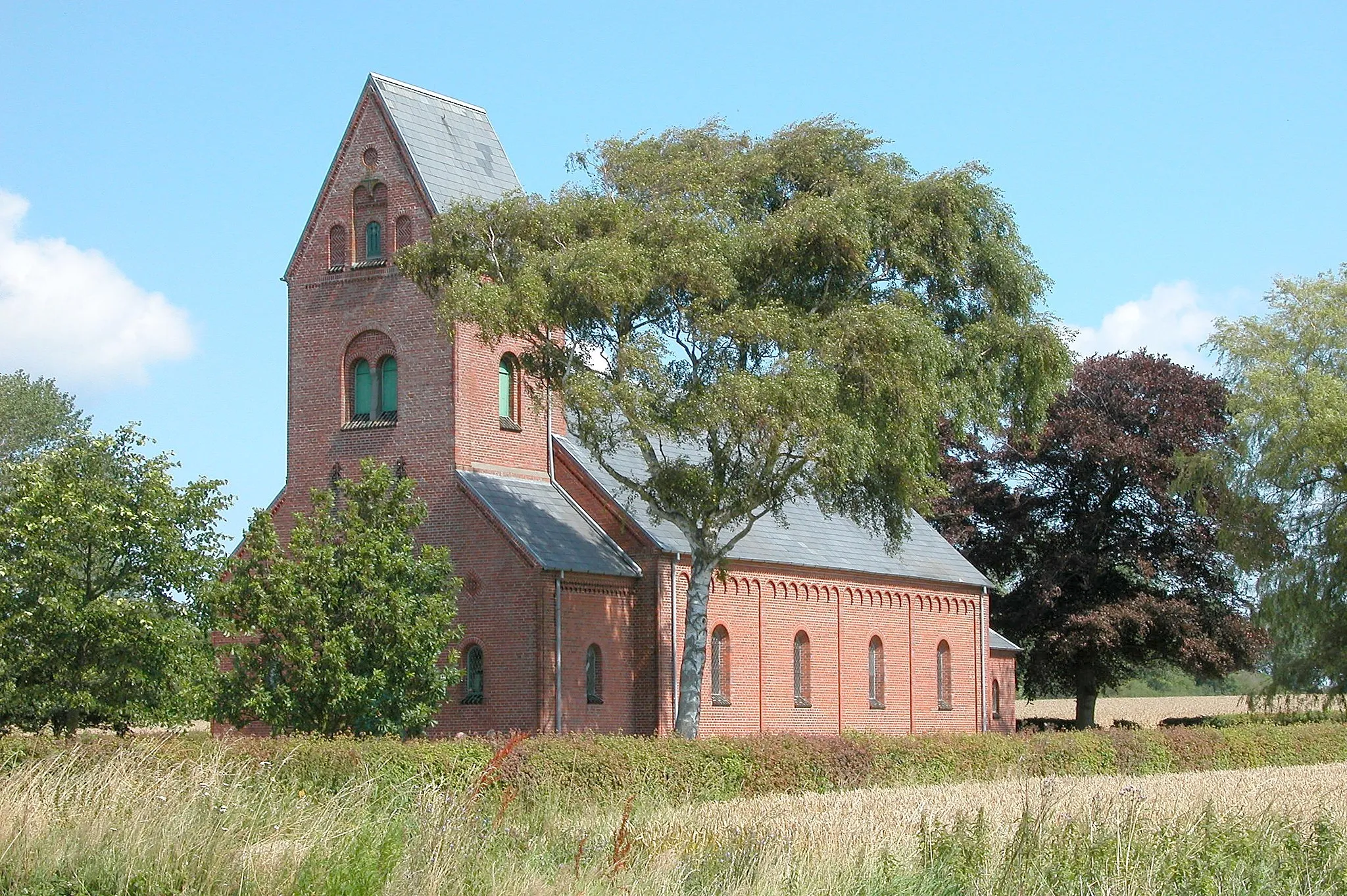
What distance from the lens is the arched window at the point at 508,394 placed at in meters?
34.9

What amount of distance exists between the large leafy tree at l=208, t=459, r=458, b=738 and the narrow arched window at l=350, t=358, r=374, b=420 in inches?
274

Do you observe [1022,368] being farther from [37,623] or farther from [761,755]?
[37,623]

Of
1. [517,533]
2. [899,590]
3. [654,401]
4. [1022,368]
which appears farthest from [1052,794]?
[899,590]

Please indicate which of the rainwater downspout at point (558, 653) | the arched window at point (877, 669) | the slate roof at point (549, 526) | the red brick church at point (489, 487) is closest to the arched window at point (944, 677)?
the arched window at point (877, 669)

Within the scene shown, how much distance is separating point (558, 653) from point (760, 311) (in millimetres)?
8974

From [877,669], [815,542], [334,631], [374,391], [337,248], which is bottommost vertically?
[877,669]

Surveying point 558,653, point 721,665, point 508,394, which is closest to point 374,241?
point 508,394

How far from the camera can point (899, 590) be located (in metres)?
43.1

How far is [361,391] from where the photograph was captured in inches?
1371

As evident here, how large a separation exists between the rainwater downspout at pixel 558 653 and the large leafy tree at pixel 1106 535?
79.1 ft

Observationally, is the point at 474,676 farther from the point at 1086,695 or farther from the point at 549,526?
the point at 1086,695

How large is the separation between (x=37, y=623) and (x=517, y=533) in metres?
10.9

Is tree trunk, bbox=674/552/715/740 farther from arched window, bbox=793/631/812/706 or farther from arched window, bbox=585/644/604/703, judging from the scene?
arched window, bbox=793/631/812/706

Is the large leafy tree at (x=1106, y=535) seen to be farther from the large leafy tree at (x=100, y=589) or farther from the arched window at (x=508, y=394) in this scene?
the large leafy tree at (x=100, y=589)
